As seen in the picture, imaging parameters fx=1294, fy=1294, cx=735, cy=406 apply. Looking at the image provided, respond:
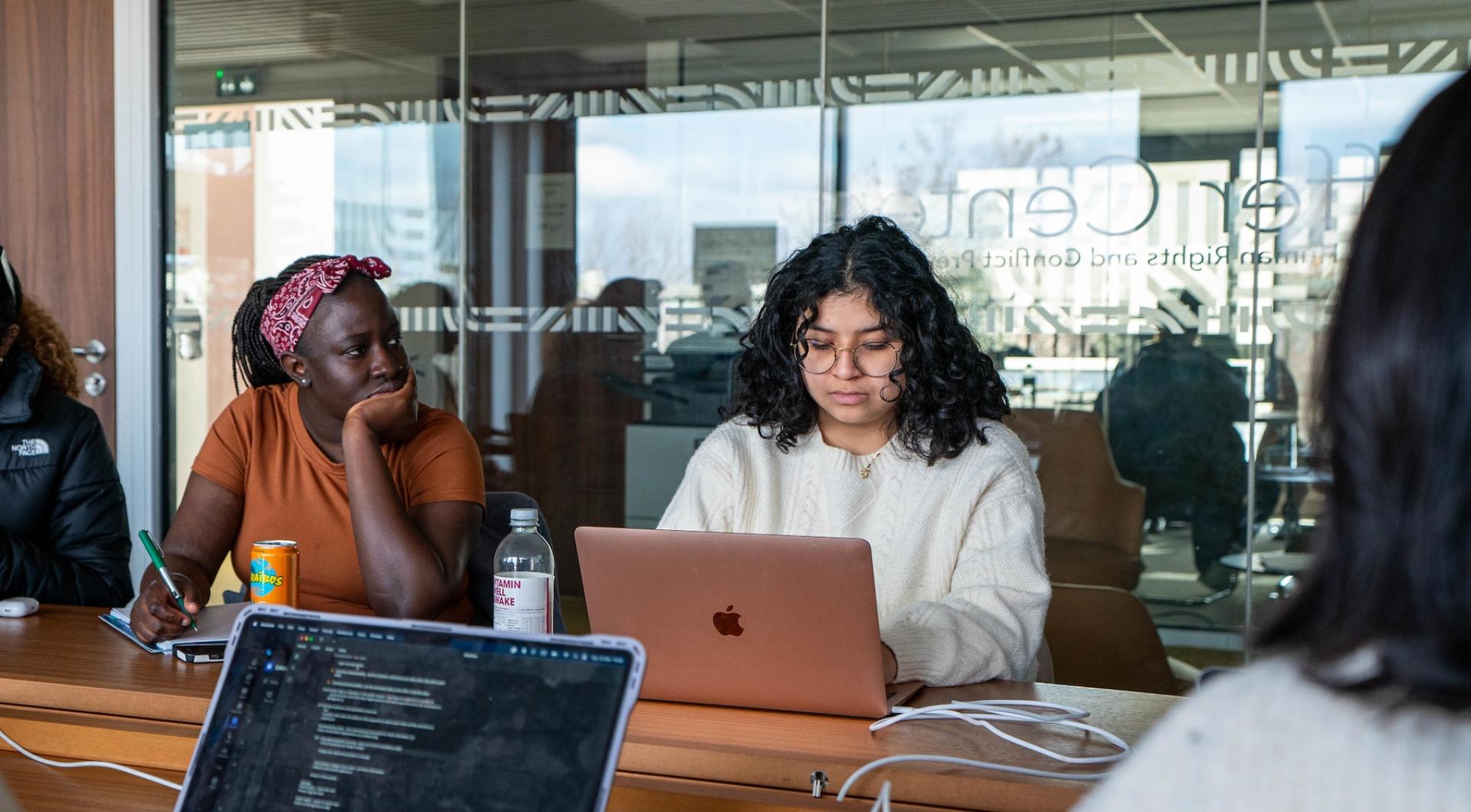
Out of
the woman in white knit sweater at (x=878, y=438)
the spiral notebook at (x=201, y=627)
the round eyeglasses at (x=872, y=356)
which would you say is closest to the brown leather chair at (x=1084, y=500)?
the woman in white knit sweater at (x=878, y=438)

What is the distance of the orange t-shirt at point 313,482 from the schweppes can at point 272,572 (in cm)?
30

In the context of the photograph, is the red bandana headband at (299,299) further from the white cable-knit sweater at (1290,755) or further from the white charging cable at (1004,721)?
the white cable-knit sweater at (1290,755)

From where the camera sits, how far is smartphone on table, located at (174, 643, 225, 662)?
1.72m

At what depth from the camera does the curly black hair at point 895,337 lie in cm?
201

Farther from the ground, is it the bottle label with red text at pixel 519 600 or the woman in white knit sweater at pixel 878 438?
the woman in white knit sweater at pixel 878 438

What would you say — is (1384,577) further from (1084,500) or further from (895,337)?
(1084,500)

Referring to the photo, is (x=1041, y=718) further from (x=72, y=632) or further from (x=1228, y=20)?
(x=1228, y=20)

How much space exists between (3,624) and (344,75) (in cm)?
262

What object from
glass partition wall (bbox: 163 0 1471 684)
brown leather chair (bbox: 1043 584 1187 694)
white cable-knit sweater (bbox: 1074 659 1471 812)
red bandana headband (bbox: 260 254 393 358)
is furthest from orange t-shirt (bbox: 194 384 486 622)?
white cable-knit sweater (bbox: 1074 659 1471 812)

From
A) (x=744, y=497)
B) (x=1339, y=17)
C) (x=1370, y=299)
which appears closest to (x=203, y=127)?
(x=744, y=497)

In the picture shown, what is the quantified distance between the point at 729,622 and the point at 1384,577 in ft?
2.89

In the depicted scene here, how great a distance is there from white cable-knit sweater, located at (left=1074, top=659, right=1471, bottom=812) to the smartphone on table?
4.53 ft

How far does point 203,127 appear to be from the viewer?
13.9 feet

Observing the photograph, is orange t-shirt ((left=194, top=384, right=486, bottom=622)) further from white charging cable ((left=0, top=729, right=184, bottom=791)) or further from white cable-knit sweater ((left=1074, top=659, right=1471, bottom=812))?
white cable-knit sweater ((left=1074, top=659, right=1471, bottom=812))
